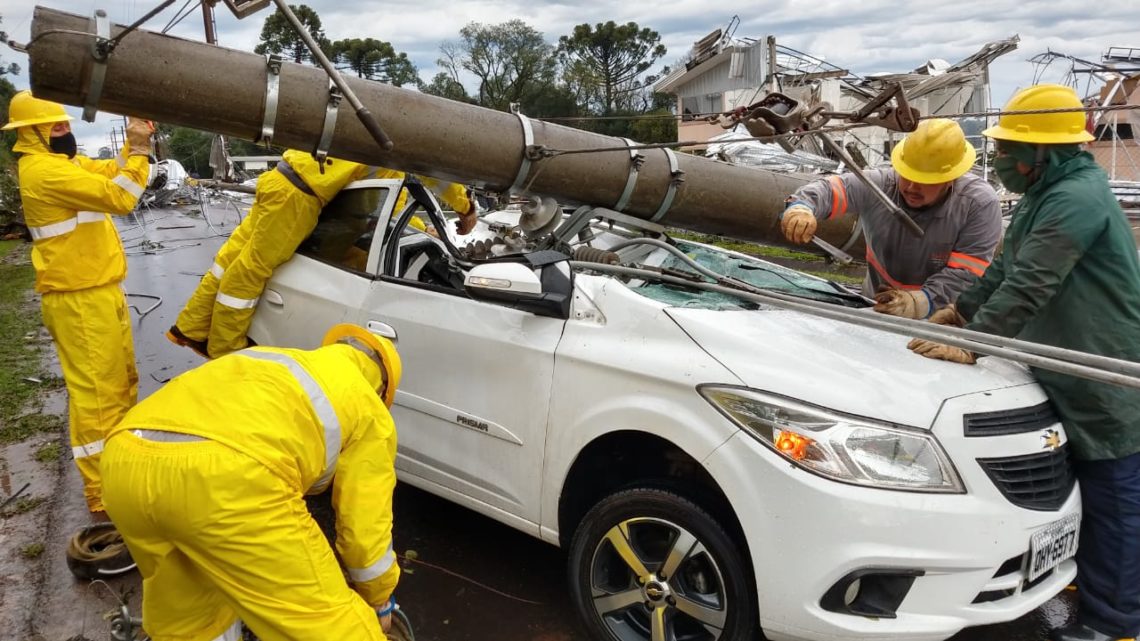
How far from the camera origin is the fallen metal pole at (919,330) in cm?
191

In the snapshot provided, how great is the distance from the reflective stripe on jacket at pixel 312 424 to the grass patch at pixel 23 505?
2.65 meters

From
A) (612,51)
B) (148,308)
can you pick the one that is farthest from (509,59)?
(148,308)

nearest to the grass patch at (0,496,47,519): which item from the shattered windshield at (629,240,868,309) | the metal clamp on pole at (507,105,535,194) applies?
the metal clamp on pole at (507,105,535,194)

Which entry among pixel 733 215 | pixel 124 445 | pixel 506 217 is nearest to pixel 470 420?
pixel 124 445

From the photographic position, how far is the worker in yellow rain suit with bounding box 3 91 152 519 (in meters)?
3.85

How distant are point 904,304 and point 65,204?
4153 millimetres

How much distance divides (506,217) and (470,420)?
2.22 metres

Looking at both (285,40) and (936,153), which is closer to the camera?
(936,153)

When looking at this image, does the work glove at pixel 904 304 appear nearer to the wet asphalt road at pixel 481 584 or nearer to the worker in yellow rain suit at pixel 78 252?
the wet asphalt road at pixel 481 584

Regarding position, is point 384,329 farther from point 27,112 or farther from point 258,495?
point 27,112

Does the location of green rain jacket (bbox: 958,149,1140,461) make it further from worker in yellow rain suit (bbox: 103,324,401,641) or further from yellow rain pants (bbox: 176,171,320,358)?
yellow rain pants (bbox: 176,171,320,358)

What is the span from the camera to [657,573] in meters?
2.46

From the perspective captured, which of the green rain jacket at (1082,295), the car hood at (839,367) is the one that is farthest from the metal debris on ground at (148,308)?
the green rain jacket at (1082,295)

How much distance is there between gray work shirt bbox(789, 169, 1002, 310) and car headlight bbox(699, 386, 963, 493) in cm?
134
